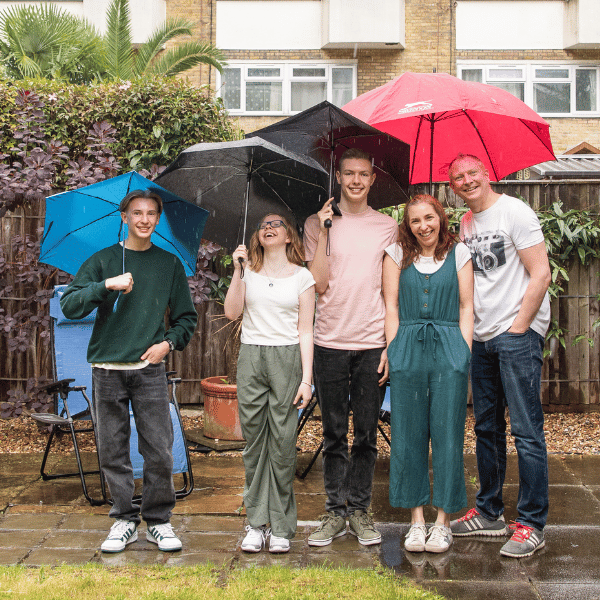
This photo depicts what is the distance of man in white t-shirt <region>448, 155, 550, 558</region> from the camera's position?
3.63 metres

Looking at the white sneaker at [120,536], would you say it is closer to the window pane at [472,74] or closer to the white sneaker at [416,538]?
the white sneaker at [416,538]

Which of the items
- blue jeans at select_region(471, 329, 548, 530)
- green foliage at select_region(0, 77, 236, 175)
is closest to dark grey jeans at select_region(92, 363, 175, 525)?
blue jeans at select_region(471, 329, 548, 530)

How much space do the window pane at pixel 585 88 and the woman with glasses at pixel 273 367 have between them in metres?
15.8

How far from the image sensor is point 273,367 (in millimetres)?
3594

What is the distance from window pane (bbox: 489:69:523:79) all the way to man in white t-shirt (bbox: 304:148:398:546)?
1447 centimetres

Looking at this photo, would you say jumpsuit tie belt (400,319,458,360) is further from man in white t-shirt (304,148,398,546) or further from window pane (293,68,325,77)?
window pane (293,68,325,77)

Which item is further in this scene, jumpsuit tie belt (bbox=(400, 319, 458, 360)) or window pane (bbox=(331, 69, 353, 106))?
window pane (bbox=(331, 69, 353, 106))

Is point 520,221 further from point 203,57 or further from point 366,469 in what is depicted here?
point 203,57

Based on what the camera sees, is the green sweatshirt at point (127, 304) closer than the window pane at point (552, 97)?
Yes

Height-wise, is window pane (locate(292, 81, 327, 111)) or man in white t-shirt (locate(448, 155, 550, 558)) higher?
window pane (locate(292, 81, 327, 111))

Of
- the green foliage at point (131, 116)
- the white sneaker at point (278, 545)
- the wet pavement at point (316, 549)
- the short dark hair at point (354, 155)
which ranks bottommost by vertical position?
the wet pavement at point (316, 549)

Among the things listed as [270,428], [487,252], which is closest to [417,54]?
[487,252]

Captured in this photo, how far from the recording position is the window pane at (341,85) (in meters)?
17.0

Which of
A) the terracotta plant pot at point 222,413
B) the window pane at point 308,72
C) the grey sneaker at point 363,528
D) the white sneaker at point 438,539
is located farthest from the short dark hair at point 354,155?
the window pane at point 308,72
